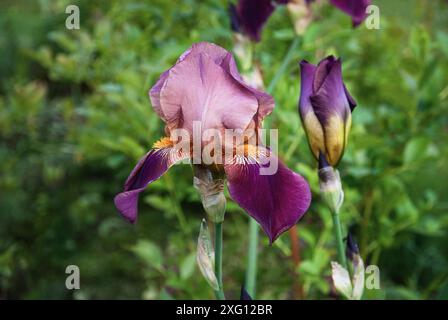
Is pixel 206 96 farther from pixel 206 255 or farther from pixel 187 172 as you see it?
pixel 187 172


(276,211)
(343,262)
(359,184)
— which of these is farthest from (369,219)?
(276,211)

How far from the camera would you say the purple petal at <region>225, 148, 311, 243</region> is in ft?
1.94

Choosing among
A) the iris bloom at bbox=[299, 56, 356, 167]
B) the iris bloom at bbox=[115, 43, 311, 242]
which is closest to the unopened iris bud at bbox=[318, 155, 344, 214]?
the iris bloom at bbox=[299, 56, 356, 167]

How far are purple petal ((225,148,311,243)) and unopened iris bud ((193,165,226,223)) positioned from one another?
44 mm

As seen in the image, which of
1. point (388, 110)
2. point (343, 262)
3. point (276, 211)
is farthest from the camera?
point (388, 110)

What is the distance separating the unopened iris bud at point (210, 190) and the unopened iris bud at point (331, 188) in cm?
15

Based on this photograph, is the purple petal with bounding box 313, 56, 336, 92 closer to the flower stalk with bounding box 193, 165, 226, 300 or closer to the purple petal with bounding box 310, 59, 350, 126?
the purple petal with bounding box 310, 59, 350, 126

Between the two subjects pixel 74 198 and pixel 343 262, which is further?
pixel 74 198

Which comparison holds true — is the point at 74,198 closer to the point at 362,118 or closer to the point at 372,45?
the point at 362,118

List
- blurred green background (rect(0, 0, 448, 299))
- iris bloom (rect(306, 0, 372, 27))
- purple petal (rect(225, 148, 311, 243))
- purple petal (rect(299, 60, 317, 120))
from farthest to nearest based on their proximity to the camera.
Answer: blurred green background (rect(0, 0, 448, 299)) → iris bloom (rect(306, 0, 372, 27)) → purple petal (rect(299, 60, 317, 120)) → purple petal (rect(225, 148, 311, 243))

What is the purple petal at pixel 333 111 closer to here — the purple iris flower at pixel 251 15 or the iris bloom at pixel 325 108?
the iris bloom at pixel 325 108

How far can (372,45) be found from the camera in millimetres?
1987

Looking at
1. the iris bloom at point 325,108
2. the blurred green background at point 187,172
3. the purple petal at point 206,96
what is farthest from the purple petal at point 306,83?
the blurred green background at point 187,172

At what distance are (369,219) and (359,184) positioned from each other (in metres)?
0.11
